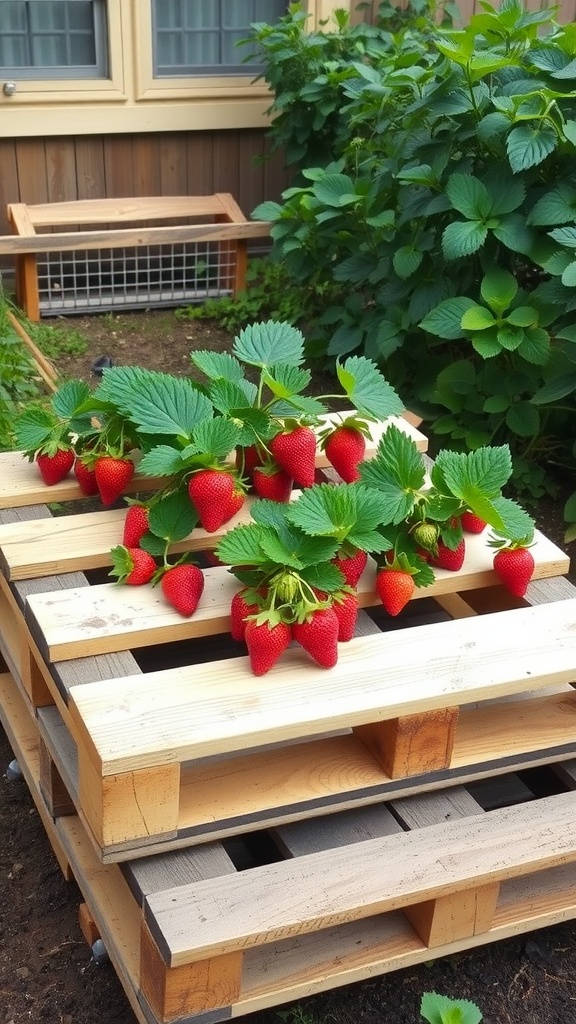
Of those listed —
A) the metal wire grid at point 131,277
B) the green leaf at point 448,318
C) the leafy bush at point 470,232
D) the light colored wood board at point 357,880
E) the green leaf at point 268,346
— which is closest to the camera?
the light colored wood board at point 357,880

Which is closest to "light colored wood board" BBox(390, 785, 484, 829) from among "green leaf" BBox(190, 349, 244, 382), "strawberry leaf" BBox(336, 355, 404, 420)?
"strawberry leaf" BBox(336, 355, 404, 420)

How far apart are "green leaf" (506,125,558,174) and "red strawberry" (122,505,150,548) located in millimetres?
1578

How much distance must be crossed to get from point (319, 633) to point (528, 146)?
1849mm

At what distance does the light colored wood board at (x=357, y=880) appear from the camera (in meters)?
1.51

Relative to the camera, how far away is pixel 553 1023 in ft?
6.13

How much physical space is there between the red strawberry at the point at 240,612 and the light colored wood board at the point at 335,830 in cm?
32

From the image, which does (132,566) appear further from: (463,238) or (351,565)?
(463,238)

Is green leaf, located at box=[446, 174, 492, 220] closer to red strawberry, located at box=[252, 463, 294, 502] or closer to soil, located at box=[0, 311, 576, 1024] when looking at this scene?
red strawberry, located at box=[252, 463, 294, 502]

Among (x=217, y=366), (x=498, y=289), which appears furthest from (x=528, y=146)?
(x=217, y=366)

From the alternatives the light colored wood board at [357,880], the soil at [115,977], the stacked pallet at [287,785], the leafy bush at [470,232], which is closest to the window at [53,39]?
the leafy bush at [470,232]

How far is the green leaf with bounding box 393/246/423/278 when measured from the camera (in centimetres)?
334

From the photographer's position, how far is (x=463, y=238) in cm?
307

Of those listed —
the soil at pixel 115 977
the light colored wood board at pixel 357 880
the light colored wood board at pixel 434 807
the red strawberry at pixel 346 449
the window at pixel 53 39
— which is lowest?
the soil at pixel 115 977

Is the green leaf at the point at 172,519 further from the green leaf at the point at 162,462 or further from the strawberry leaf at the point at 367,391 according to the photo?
the strawberry leaf at the point at 367,391
